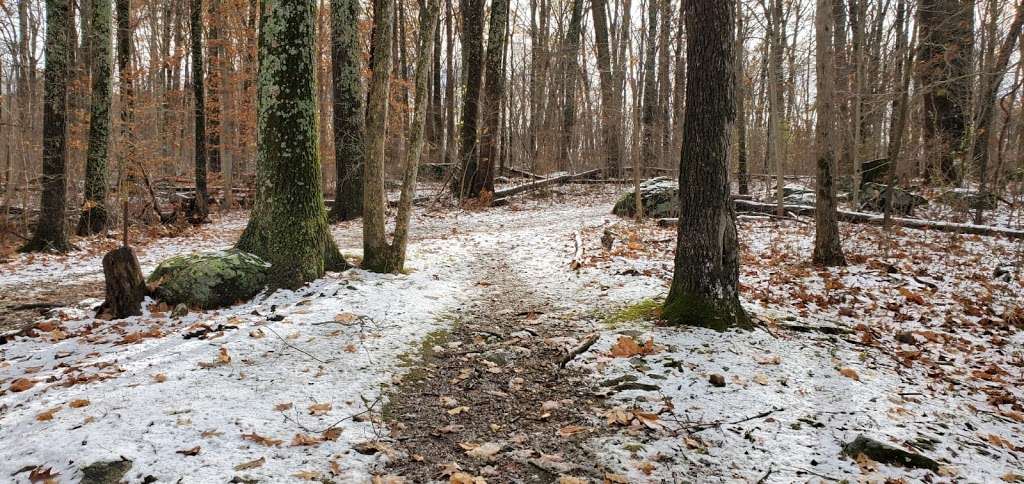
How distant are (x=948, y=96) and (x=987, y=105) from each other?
7.55 ft

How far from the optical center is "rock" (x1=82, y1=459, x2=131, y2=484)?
9.30 feet

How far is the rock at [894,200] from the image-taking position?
12.6 metres

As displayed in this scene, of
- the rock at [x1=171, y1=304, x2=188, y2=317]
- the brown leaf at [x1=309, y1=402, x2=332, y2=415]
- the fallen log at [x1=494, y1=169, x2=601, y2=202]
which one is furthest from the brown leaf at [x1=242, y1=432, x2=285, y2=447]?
the fallen log at [x1=494, y1=169, x2=601, y2=202]

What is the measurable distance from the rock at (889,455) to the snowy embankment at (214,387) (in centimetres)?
312

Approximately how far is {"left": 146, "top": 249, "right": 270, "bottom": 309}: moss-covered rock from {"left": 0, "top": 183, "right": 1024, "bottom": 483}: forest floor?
11.9 inches

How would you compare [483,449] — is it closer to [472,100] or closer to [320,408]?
[320,408]

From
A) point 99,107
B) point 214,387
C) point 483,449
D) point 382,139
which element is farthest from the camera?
point 99,107

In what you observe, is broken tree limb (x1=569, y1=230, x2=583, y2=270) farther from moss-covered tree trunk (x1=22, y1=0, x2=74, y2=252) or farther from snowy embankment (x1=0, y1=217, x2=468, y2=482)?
moss-covered tree trunk (x1=22, y1=0, x2=74, y2=252)

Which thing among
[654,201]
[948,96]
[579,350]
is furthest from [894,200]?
[579,350]

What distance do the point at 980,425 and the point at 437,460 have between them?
407 centimetres

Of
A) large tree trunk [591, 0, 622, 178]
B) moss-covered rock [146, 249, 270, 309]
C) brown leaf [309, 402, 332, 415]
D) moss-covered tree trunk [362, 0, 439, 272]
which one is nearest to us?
brown leaf [309, 402, 332, 415]

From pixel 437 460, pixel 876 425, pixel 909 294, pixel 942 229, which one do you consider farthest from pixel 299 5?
pixel 942 229

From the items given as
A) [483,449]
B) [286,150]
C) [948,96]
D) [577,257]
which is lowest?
[483,449]

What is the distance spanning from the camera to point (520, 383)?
4582 mm
